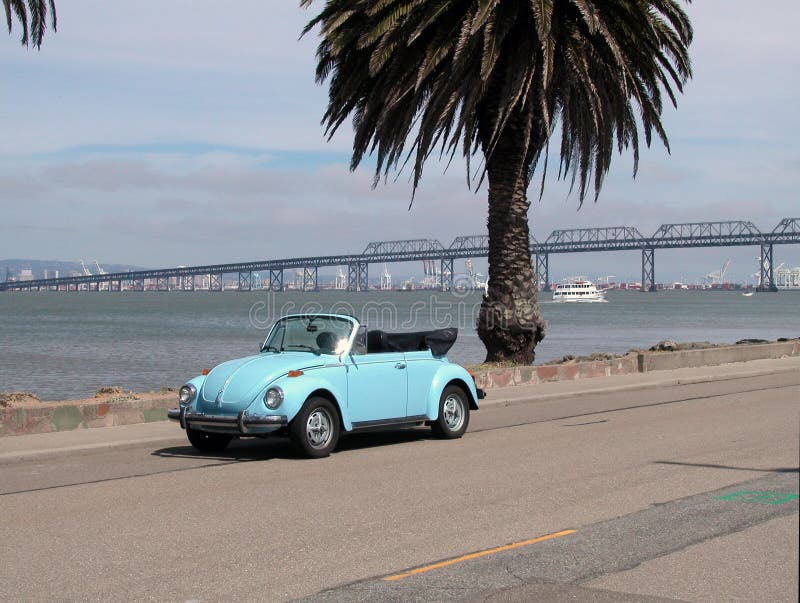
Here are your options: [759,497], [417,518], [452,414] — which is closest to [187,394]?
[452,414]

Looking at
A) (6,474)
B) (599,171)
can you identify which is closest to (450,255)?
(599,171)

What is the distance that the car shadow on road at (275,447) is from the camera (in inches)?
478

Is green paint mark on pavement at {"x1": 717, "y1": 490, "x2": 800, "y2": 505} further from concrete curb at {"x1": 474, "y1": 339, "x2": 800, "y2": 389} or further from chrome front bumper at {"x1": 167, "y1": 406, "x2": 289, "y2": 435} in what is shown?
concrete curb at {"x1": 474, "y1": 339, "x2": 800, "y2": 389}

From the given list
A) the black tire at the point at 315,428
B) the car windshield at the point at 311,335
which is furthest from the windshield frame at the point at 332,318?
the black tire at the point at 315,428

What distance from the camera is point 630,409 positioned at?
54.4 ft

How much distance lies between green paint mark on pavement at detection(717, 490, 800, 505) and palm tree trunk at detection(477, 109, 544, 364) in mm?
13708

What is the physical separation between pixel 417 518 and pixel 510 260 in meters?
14.6

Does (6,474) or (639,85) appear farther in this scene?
(639,85)

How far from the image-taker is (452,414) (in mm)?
13461

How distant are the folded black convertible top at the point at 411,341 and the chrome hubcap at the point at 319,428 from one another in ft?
3.99

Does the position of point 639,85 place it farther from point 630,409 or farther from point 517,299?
point 630,409

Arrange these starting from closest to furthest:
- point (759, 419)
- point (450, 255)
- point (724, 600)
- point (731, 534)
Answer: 1. point (724, 600)
2. point (731, 534)
3. point (759, 419)
4. point (450, 255)

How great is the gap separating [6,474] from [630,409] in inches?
374

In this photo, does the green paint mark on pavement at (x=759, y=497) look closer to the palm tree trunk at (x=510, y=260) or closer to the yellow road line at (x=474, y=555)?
the yellow road line at (x=474, y=555)
